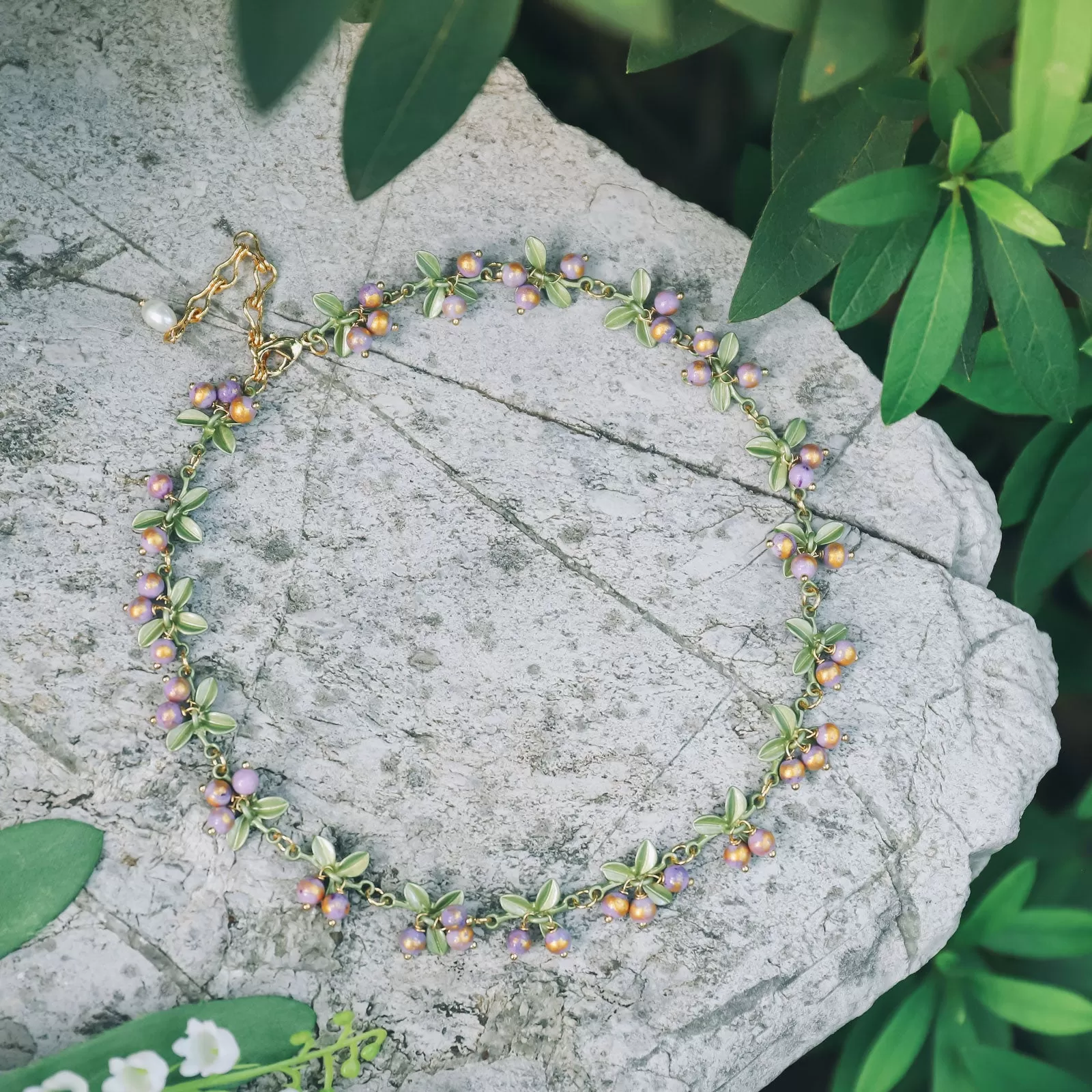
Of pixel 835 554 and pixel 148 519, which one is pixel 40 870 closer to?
pixel 148 519

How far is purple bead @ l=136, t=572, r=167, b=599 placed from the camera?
1.23m

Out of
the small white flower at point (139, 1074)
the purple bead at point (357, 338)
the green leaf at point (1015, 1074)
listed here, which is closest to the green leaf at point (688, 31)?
the purple bead at point (357, 338)

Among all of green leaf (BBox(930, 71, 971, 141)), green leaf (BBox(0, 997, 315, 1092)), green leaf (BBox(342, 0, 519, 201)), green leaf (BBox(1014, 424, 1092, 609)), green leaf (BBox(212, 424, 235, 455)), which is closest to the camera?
green leaf (BBox(342, 0, 519, 201))

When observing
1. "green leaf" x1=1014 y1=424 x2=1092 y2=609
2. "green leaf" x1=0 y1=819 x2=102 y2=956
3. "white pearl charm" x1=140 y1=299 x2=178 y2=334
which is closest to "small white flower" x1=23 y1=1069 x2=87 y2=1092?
"green leaf" x1=0 y1=819 x2=102 y2=956

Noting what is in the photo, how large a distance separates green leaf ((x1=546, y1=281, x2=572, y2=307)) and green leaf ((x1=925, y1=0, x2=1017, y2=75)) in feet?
1.85

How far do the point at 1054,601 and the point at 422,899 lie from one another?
1.36m

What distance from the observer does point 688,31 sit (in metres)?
1.11

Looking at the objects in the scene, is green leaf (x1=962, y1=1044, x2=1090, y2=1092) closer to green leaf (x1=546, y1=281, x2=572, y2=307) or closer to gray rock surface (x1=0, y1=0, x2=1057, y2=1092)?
gray rock surface (x1=0, y1=0, x2=1057, y2=1092)

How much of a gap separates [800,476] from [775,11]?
2.02 ft

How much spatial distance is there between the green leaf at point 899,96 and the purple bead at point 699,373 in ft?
1.36

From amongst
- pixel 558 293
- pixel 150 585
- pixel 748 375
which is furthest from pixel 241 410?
pixel 748 375

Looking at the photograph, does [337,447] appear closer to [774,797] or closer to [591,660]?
[591,660]

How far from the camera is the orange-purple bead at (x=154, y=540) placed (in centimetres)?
124

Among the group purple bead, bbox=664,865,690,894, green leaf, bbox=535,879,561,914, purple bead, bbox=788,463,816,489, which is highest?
purple bead, bbox=788,463,816,489
